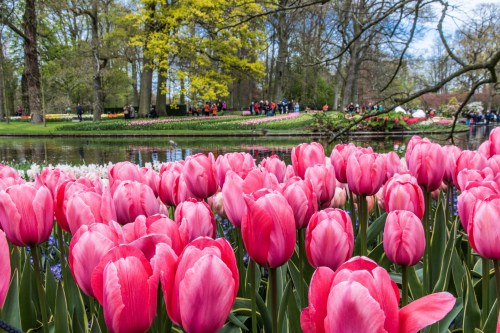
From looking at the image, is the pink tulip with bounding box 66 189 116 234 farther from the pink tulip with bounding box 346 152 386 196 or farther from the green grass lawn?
the green grass lawn

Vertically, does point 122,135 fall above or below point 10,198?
below

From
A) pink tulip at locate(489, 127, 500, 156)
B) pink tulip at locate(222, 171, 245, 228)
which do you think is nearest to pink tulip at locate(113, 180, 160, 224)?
pink tulip at locate(222, 171, 245, 228)

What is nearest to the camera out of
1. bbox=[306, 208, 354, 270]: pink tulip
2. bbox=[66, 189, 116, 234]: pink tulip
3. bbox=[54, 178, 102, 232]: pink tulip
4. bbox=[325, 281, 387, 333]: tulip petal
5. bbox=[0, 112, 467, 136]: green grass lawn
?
bbox=[325, 281, 387, 333]: tulip petal

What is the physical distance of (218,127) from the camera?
2420 centimetres

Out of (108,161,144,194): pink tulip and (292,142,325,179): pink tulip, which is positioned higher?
(292,142,325,179): pink tulip

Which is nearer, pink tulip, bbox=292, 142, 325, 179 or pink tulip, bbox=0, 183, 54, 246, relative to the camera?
pink tulip, bbox=0, 183, 54, 246

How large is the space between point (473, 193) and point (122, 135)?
22.7 m

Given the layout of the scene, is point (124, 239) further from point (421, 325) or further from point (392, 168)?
point (392, 168)

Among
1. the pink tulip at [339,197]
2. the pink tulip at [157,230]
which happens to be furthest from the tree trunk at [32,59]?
the pink tulip at [157,230]

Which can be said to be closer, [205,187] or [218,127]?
[205,187]

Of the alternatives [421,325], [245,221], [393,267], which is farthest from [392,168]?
[421,325]

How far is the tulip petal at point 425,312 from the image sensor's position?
2.08 ft

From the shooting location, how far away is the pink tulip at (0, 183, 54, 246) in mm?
1303

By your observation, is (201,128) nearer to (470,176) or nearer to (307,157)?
(307,157)
